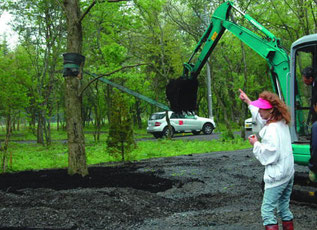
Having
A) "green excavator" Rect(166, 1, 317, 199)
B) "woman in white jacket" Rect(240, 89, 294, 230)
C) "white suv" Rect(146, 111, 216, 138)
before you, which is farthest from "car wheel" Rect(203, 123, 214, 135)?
"woman in white jacket" Rect(240, 89, 294, 230)

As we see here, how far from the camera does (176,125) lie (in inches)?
974

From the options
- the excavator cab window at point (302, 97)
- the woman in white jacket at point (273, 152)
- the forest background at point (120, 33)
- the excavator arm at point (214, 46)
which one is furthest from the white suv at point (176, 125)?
the woman in white jacket at point (273, 152)

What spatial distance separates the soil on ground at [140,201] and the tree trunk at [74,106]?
15.3 inches

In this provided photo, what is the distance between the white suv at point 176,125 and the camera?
23.5 m

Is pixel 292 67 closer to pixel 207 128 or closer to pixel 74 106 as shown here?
pixel 74 106

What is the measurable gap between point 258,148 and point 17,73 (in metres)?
12.6

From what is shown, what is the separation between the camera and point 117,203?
6035 mm

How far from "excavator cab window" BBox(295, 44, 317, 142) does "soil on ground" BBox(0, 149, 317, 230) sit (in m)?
1.24

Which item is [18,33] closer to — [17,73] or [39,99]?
[39,99]

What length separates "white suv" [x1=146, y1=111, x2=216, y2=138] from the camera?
77.0 feet

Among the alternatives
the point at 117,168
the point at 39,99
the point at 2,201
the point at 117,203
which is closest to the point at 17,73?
the point at 39,99

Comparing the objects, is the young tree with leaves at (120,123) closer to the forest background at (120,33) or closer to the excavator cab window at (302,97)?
the forest background at (120,33)

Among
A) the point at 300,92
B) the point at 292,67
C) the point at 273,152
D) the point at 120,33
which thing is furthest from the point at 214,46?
the point at 120,33

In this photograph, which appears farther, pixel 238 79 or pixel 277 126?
pixel 238 79
